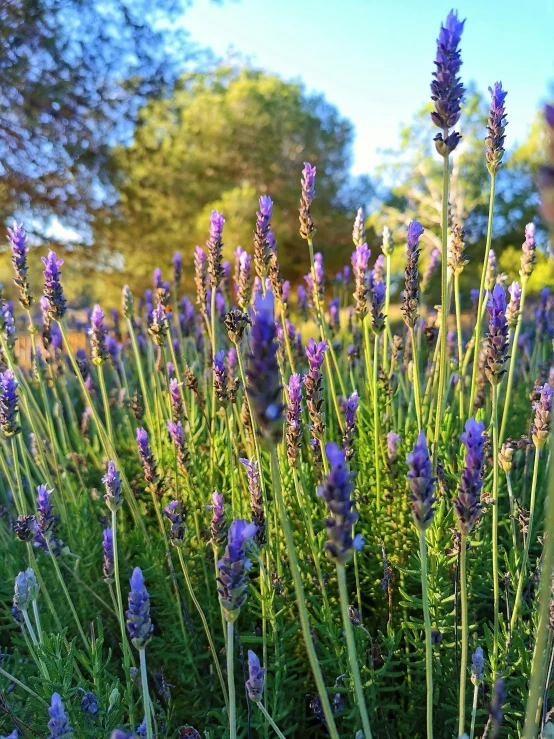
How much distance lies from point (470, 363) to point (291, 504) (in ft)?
5.34

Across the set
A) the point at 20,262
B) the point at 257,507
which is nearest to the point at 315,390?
the point at 257,507

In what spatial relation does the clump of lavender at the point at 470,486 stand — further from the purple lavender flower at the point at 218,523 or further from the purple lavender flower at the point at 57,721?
the purple lavender flower at the point at 57,721

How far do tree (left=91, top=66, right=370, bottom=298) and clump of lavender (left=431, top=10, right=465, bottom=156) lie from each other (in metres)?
12.4

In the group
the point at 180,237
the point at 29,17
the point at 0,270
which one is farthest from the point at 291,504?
the point at 0,270

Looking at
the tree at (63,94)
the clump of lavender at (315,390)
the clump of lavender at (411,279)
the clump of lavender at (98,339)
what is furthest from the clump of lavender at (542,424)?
the tree at (63,94)

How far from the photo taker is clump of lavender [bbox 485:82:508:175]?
5.19ft

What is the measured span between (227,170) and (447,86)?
17.7 m

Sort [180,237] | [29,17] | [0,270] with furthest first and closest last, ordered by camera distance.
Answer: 1. [0,270]
2. [180,237]
3. [29,17]

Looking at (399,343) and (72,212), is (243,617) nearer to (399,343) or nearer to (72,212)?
(399,343)

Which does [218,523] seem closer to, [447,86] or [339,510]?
[339,510]

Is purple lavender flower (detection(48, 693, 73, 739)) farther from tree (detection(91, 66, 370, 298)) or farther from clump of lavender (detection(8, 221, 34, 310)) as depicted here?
tree (detection(91, 66, 370, 298))

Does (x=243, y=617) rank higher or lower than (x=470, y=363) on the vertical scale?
lower

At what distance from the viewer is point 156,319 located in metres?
2.01

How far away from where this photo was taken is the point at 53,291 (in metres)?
1.83
